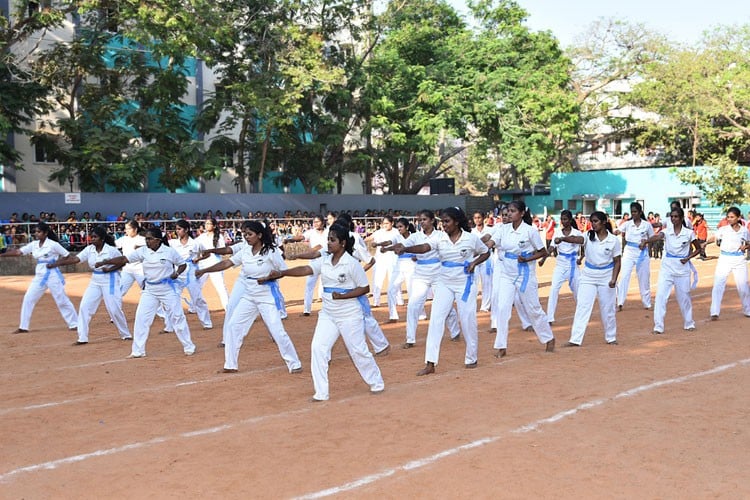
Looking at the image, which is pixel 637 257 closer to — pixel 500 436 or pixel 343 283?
pixel 343 283

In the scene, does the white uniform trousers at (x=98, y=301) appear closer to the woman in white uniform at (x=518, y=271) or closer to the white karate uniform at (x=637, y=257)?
the woman in white uniform at (x=518, y=271)

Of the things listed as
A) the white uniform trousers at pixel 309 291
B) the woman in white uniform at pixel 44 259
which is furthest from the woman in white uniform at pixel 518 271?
the woman in white uniform at pixel 44 259

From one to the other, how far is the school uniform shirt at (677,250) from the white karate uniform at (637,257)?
219 cm

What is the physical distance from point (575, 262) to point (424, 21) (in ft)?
88.9

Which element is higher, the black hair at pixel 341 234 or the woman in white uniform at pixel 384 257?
the black hair at pixel 341 234

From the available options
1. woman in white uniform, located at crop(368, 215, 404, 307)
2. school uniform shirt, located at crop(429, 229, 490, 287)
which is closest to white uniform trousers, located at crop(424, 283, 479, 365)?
school uniform shirt, located at crop(429, 229, 490, 287)

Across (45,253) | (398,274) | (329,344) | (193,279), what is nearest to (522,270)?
(329,344)

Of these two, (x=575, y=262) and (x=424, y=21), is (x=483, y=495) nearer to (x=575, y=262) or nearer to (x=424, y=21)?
(x=575, y=262)

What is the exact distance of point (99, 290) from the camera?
37.3ft

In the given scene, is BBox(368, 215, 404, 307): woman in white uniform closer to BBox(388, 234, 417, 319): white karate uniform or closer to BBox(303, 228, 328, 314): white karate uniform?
BBox(388, 234, 417, 319): white karate uniform

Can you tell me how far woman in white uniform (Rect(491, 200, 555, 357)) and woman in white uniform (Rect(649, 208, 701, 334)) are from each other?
8.77 ft

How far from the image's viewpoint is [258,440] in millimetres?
6406

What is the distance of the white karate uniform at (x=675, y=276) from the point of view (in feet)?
38.1

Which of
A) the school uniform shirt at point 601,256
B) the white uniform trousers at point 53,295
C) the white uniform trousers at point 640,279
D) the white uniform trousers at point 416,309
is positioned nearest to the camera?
the school uniform shirt at point 601,256
